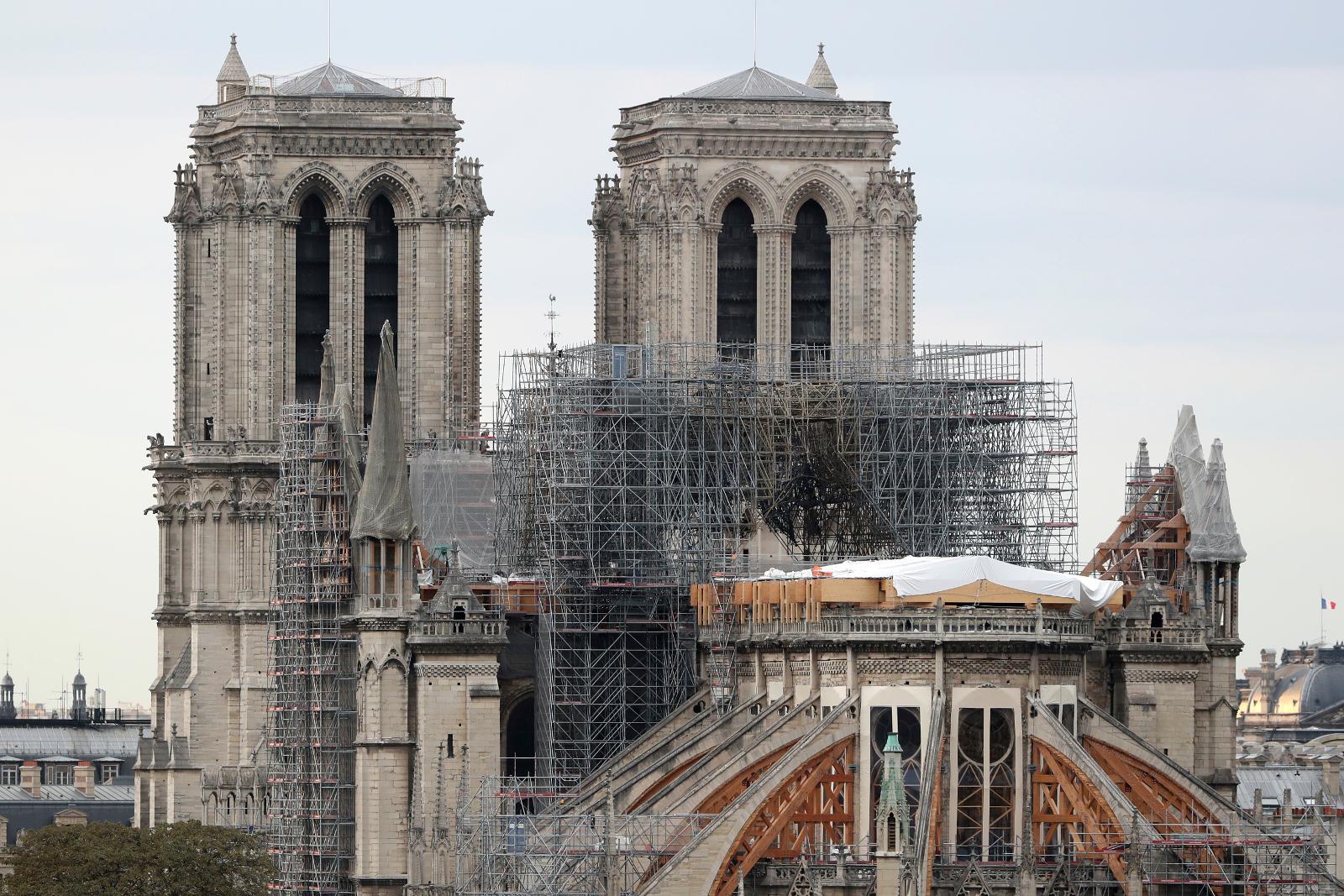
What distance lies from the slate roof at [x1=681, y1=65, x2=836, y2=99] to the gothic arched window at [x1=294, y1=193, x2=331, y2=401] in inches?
570

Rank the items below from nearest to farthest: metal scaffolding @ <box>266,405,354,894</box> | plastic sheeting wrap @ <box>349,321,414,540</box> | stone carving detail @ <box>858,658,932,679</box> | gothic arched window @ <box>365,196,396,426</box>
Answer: stone carving detail @ <box>858,658,932,679</box>, plastic sheeting wrap @ <box>349,321,414,540</box>, metal scaffolding @ <box>266,405,354,894</box>, gothic arched window @ <box>365,196,396,426</box>

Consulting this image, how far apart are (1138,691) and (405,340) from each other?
116 ft

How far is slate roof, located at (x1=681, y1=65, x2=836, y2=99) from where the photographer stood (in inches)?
6063

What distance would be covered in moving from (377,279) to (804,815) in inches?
1602

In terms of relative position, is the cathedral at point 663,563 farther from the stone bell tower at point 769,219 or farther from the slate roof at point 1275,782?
the slate roof at point 1275,782

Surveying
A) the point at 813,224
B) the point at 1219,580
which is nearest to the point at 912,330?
the point at 813,224

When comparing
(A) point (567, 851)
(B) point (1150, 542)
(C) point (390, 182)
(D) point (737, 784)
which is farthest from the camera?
(C) point (390, 182)

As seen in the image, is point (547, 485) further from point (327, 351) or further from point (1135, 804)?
point (1135, 804)

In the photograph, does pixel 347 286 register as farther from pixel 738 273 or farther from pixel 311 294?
pixel 738 273

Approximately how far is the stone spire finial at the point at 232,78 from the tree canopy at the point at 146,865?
32856 mm

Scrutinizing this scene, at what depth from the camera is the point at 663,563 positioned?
14275 cm

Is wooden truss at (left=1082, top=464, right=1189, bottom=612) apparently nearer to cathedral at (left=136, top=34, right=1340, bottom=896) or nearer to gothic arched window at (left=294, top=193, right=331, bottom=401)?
cathedral at (left=136, top=34, right=1340, bottom=896)

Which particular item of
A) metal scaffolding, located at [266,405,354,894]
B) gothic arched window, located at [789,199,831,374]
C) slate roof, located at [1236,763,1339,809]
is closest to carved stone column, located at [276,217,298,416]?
metal scaffolding, located at [266,405,354,894]

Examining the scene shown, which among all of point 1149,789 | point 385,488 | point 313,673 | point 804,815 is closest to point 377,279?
point 313,673
